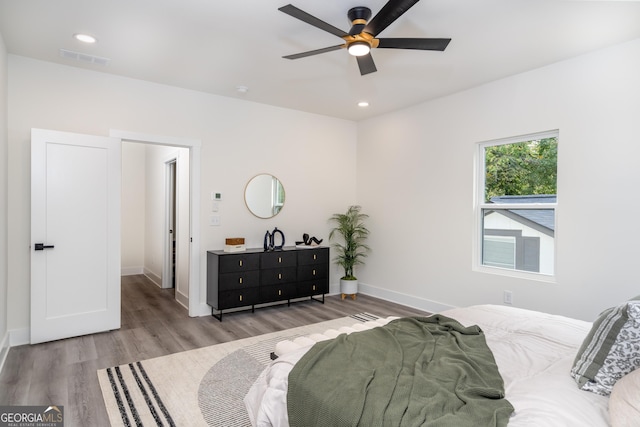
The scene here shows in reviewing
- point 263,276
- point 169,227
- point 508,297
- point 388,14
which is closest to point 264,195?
point 263,276

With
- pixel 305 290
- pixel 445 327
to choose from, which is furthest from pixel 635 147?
pixel 305 290

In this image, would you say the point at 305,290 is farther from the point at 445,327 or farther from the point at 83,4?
→ the point at 83,4

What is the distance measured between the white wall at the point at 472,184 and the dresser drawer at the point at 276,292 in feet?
4.83

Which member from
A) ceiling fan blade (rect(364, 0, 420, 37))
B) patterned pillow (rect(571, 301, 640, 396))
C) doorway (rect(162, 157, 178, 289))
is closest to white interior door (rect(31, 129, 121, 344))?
doorway (rect(162, 157, 178, 289))

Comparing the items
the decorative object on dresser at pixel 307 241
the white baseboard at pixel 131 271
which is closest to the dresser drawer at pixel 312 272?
the decorative object on dresser at pixel 307 241

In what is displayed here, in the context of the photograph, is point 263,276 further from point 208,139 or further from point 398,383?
point 398,383

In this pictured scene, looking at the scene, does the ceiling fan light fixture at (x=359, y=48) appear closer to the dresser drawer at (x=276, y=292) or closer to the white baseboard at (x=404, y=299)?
the dresser drawer at (x=276, y=292)

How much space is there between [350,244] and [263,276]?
1560 millimetres

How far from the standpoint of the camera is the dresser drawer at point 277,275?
442 centimetres

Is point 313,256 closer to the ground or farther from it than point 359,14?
closer to the ground

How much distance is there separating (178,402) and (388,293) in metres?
3.41

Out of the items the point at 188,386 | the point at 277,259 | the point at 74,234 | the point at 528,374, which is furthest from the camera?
the point at 277,259

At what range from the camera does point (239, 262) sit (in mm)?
4223

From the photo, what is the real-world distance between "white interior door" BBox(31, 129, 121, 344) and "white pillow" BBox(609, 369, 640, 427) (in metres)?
4.07
